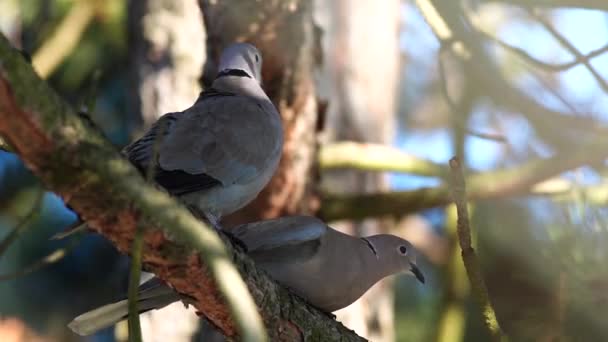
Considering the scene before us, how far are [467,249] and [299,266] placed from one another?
0.87m

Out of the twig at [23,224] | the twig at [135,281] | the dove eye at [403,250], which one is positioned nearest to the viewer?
the twig at [135,281]

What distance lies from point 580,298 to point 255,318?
7.74 ft

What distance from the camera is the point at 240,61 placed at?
3.38 m

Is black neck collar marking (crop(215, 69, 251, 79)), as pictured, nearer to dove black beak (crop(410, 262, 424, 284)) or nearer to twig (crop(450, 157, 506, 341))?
dove black beak (crop(410, 262, 424, 284))

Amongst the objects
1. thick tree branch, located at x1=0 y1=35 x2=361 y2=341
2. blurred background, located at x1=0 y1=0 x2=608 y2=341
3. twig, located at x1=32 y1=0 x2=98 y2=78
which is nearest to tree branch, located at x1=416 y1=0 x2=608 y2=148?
blurred background, located at x1=0 y1=0 x2=608 y2=341

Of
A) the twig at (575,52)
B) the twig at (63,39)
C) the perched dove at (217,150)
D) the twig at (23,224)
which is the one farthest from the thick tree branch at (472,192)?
the twig at (23,224)

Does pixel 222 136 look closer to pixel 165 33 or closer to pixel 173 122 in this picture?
pixel 173 122

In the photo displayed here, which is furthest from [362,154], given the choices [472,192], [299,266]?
[299,266]

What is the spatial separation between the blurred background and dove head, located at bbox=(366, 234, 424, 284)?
520 millimetres

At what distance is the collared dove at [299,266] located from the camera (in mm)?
2811

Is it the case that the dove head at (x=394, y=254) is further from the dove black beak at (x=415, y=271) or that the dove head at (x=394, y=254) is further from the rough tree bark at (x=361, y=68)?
the rough tree bark at (x=361, y=68)

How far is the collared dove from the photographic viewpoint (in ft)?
9.22

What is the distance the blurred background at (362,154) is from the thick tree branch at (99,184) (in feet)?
0.86

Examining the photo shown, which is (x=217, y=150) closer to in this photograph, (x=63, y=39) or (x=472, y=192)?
(x=472, y=192)
